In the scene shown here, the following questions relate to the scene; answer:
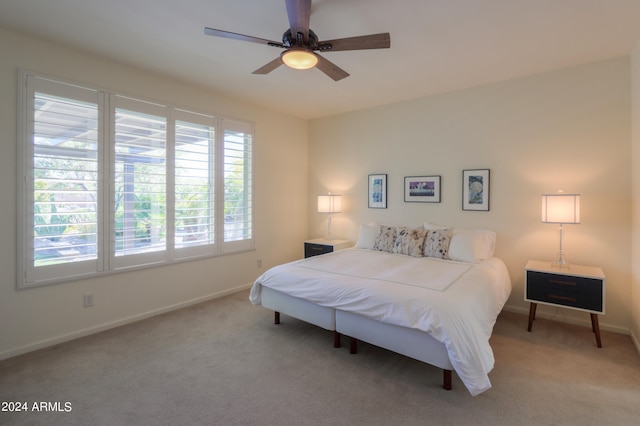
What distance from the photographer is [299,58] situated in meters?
2.23

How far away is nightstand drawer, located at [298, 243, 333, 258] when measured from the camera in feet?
15.2

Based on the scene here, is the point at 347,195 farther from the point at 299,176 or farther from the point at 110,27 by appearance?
the point at 110,27

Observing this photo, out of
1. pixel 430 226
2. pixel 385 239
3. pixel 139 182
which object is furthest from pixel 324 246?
pixel 139 182

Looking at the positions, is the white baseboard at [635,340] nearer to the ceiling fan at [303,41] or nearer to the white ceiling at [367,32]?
the white ceiling at [367,32]

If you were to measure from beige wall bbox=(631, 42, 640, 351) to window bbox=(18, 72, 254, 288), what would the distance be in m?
4.39

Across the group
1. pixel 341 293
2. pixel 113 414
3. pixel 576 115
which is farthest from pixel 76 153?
pixel 576 115

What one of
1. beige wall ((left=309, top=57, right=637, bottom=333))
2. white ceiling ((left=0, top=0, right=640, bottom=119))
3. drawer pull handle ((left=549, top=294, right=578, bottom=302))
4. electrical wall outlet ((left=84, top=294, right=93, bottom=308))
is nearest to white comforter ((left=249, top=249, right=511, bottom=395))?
drawer pull handle ((left=549, top=294, right=578, bottom=302))

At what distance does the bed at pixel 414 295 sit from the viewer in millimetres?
2035

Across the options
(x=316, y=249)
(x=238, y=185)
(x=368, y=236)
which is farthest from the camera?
(x=316, y=249)

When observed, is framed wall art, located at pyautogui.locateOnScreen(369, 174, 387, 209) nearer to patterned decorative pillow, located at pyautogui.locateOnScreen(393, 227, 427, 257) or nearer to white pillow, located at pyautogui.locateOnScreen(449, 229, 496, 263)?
patterned decorative pillow, located at pyautogui.locateOnScreen(393, 227, 427, 257)

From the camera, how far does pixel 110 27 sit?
2533 millimetres

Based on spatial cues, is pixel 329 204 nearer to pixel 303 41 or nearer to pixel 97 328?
pixel 303 41

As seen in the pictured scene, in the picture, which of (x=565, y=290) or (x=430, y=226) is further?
(x=430, y=226)

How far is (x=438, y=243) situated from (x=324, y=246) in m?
1.71
